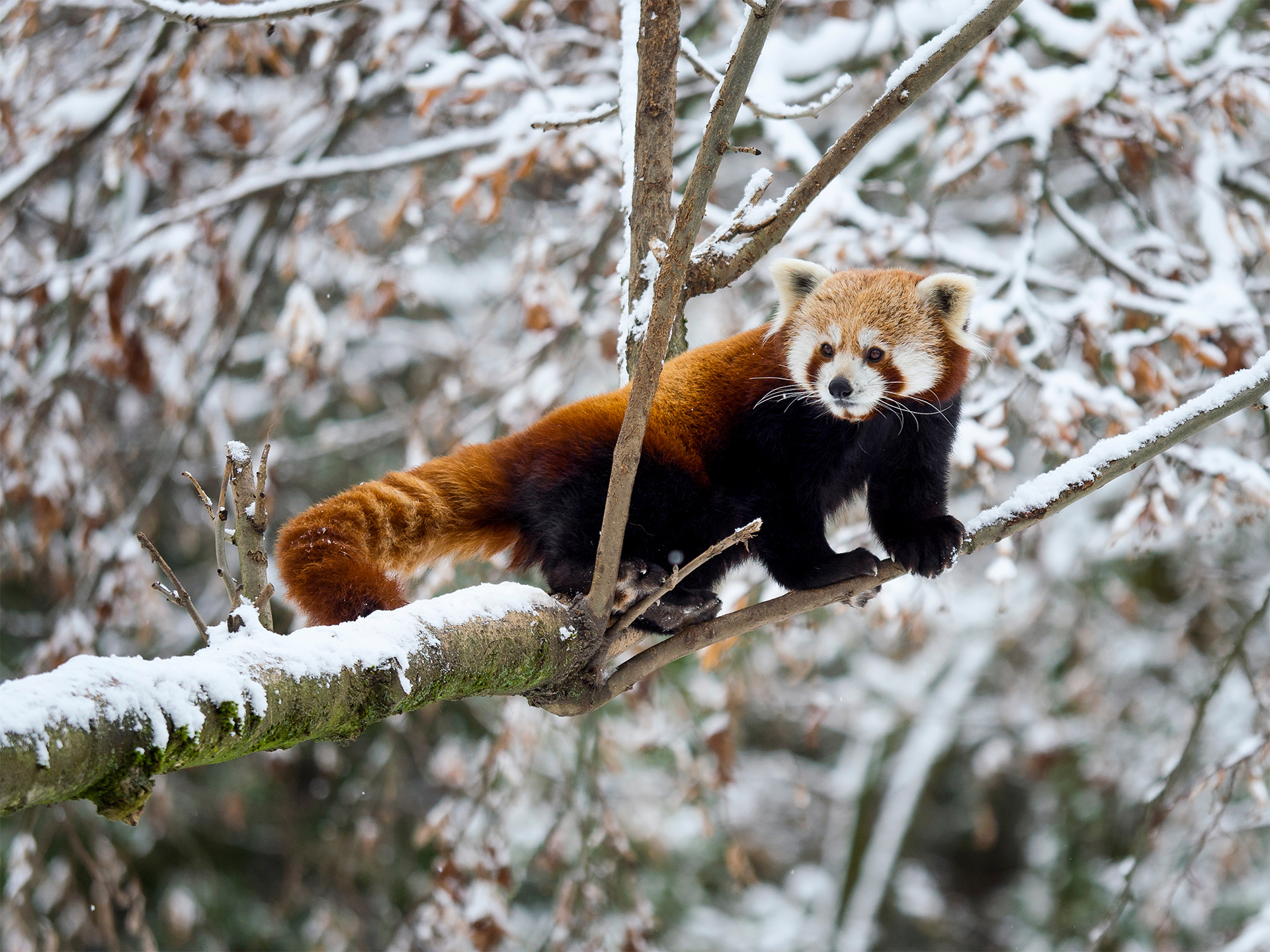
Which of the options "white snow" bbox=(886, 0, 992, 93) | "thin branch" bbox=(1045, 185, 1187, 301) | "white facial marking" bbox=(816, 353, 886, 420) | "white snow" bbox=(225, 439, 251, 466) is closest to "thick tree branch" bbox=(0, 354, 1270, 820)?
"white snow" bbox=(225, 439, 251, 466)

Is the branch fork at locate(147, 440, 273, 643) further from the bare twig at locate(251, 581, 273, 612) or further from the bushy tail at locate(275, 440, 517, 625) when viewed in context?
the bushy tail at locate(275, 440, 517, 625)

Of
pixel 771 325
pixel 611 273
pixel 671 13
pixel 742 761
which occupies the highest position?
pixel 671 13

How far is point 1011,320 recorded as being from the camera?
151 inches

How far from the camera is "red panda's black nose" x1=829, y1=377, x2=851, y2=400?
9.06 ft

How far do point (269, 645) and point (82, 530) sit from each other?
12.2 ft

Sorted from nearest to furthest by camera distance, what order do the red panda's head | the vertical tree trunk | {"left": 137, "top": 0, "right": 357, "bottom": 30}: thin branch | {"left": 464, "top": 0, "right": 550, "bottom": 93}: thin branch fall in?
1. the vertical tree trunk
2. {"left": 137, "top": 0, "right": 357, "bottom": 30}: thin branch
3. the red panda's head
4. {"left": 464, "top": 0, "right": 550, "bottom": 93}: thin branch

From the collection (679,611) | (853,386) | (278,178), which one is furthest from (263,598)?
(278,178)

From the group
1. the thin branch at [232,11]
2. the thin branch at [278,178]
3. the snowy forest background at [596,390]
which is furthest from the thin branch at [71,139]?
the thin branch at [232,11]

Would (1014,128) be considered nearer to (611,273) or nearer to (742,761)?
(611,273)

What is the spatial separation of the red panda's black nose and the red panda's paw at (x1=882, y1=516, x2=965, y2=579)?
16.1 inches

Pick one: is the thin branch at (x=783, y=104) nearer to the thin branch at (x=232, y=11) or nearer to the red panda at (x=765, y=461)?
the red panda at (x=765, y=461)

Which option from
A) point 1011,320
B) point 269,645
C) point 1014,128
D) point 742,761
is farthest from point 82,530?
point 742,761

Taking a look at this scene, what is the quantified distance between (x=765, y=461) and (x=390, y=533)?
1092 mm

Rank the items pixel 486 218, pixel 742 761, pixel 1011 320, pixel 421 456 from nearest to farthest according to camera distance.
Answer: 1. pixel 1011 320
2. pixel 486 218
3. pixel 421 456
4. pixel 742 761
